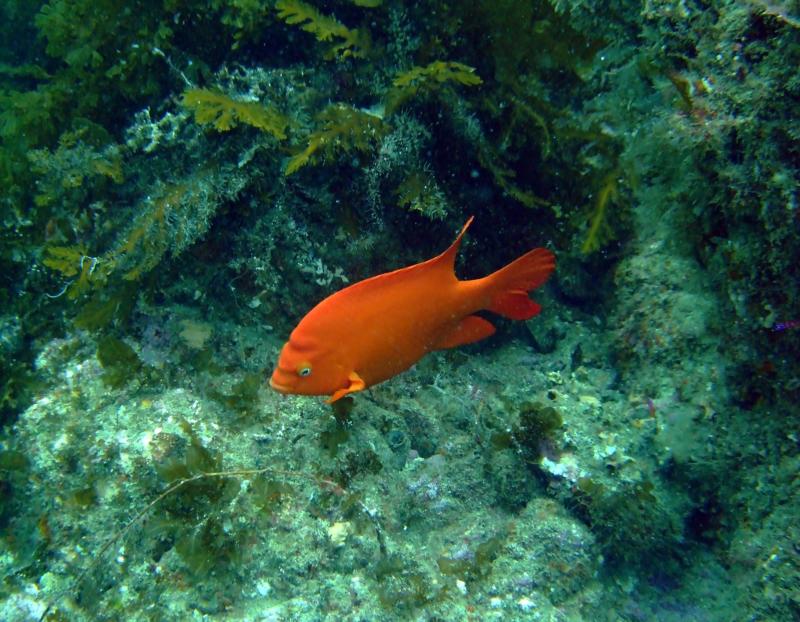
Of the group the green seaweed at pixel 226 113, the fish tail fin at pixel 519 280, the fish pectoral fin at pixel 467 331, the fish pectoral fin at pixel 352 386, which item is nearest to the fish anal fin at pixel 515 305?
the fish tail fin at pixel 519 280

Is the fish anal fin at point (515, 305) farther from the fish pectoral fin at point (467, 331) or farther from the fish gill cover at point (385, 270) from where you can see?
the fish gill cover at point (385, 270)

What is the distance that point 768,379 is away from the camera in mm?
2951

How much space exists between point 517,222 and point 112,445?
140 inches

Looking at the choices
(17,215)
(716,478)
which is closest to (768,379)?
(716,478)

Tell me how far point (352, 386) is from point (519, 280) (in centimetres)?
140

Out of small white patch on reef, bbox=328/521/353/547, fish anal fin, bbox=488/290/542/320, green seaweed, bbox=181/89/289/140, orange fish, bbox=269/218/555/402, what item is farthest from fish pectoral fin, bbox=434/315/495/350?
green seaweed, bbox=181/89/289/140

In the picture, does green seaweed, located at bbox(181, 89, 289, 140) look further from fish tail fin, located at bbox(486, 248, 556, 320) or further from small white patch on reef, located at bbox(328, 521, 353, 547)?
small white patch on reef, located at bbox(328, 521, 353, 547)

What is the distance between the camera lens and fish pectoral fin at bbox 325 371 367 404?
2.60 m

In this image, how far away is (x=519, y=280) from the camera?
321 cm

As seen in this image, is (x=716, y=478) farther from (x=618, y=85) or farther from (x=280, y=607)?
(x=618, y=85)

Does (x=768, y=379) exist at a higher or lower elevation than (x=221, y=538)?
higher

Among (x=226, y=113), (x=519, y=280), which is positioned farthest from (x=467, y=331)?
(x=226, y=113)

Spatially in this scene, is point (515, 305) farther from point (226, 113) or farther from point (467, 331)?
point (226, 113)

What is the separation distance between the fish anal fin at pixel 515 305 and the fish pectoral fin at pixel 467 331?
137mm
